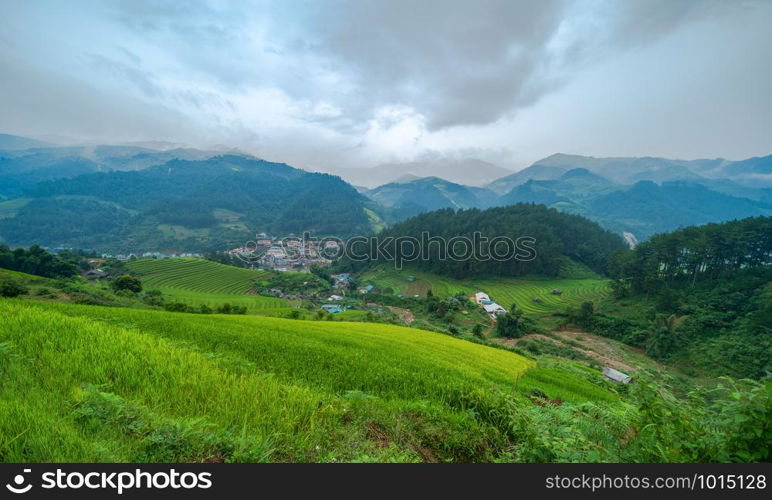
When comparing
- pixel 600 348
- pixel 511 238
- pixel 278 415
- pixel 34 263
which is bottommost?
pixel 600 348

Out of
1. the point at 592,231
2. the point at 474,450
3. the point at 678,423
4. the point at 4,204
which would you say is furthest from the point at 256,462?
the point at 4,204

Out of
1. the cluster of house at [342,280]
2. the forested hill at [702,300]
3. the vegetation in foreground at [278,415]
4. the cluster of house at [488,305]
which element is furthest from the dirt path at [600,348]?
the cluster of house at [342,280]

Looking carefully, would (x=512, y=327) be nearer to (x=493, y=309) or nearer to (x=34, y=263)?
(x=493, y=309)

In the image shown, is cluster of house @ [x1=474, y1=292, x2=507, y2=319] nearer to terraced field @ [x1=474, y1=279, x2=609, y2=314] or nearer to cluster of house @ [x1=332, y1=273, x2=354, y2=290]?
terraced field @ [x1=474, y1=279, x2=609, y2=314]

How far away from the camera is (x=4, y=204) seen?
179 m

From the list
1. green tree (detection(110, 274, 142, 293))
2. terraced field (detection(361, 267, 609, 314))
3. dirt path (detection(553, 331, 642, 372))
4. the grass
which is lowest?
dirt path (detection(553, 331, 642, 372))

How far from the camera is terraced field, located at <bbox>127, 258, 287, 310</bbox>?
59219mm

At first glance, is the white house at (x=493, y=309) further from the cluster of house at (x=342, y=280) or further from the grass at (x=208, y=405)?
the grass at (x=208, y=405)

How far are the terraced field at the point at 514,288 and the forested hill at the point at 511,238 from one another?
375 centimetres

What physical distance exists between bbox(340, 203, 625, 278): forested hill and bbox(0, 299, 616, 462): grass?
7376 cm

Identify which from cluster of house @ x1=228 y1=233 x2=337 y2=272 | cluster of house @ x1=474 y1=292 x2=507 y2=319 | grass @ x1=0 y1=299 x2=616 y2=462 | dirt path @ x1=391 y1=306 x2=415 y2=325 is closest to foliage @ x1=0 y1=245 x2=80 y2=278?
dirt path @ x1=391 y1=306 x2=415 y2=325

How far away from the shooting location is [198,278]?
233 feet

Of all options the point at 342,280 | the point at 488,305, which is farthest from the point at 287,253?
the point at 488,305

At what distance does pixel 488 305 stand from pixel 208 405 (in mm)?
54964
